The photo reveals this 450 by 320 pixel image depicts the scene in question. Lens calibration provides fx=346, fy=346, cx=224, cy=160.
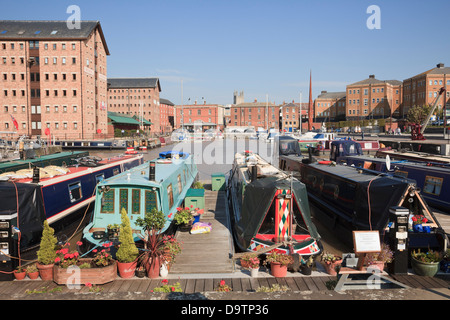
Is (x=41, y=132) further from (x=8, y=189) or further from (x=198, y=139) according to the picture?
(x=8, y=189)

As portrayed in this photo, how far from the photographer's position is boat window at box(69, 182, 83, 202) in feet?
45.4

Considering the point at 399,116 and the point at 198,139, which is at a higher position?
the point at 399,116

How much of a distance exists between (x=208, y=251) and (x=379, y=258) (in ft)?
15.0

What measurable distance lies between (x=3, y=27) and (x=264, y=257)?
212 ft

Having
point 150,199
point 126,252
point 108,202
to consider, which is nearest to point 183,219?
point 150,199

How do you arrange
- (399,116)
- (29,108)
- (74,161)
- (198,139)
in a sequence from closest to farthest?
(74,161)
(29,108)
(198,139)
(399,116)

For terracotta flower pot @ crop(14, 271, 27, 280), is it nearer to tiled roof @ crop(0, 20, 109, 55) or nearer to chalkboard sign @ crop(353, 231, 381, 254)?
chalkboard sign @ crop(353, 231, 381, 254)

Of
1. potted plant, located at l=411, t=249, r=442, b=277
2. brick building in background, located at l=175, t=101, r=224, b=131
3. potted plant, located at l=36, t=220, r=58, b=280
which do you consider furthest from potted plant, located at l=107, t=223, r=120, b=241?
brick building in background, located at l=175, t=101, r=224, b=131

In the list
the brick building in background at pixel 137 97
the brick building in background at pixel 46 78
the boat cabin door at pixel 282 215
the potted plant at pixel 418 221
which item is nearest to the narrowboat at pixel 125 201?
the boat cabin door at pixel 282 215

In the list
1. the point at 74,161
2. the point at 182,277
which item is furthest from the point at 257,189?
the point at 74,161

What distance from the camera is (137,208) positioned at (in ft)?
33.9

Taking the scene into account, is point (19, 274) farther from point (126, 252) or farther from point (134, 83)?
point (134, 83)

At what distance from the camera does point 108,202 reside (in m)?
10.4

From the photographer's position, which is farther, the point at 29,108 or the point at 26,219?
the point at 29,108
